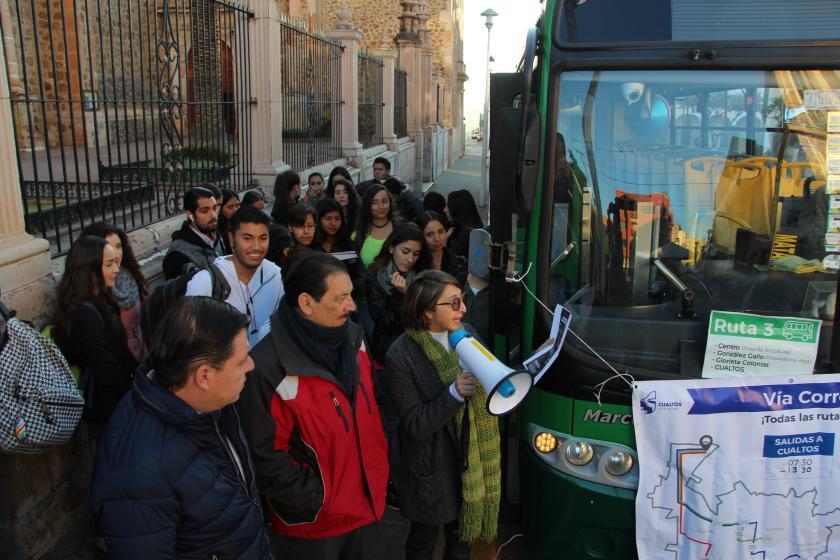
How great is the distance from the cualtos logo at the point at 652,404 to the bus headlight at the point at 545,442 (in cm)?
41

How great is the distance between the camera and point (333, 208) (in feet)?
18.5

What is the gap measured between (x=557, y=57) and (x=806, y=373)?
1685 millimetres

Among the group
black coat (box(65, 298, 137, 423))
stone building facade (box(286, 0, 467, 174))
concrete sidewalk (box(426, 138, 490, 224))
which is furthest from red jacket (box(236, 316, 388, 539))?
stone building facade (box(286, 0, 467, 174))

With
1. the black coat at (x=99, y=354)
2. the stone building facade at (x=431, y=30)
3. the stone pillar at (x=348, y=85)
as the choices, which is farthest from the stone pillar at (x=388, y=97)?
the black coat at (x=99, y=354)

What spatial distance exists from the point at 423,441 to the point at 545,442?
53cm

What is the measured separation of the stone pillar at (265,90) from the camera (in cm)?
860

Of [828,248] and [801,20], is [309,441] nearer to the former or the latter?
[828,248]

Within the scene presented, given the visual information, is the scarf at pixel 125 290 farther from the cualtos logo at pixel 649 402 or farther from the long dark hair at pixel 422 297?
the cualtos logo at pixel 649 402

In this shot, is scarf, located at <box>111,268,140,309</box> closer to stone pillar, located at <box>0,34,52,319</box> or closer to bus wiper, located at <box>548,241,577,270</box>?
stone pillar, located at <box>0,34,52,319</box>

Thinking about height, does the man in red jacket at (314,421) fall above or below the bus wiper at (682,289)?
below

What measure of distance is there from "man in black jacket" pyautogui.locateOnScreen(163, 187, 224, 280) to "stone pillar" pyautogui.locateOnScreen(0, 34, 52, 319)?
83 centimetres

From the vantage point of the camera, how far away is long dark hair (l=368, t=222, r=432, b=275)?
4.59 m

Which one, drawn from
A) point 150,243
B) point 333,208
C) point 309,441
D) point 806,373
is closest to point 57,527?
point 309,441

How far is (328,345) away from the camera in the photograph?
2.77 metres
